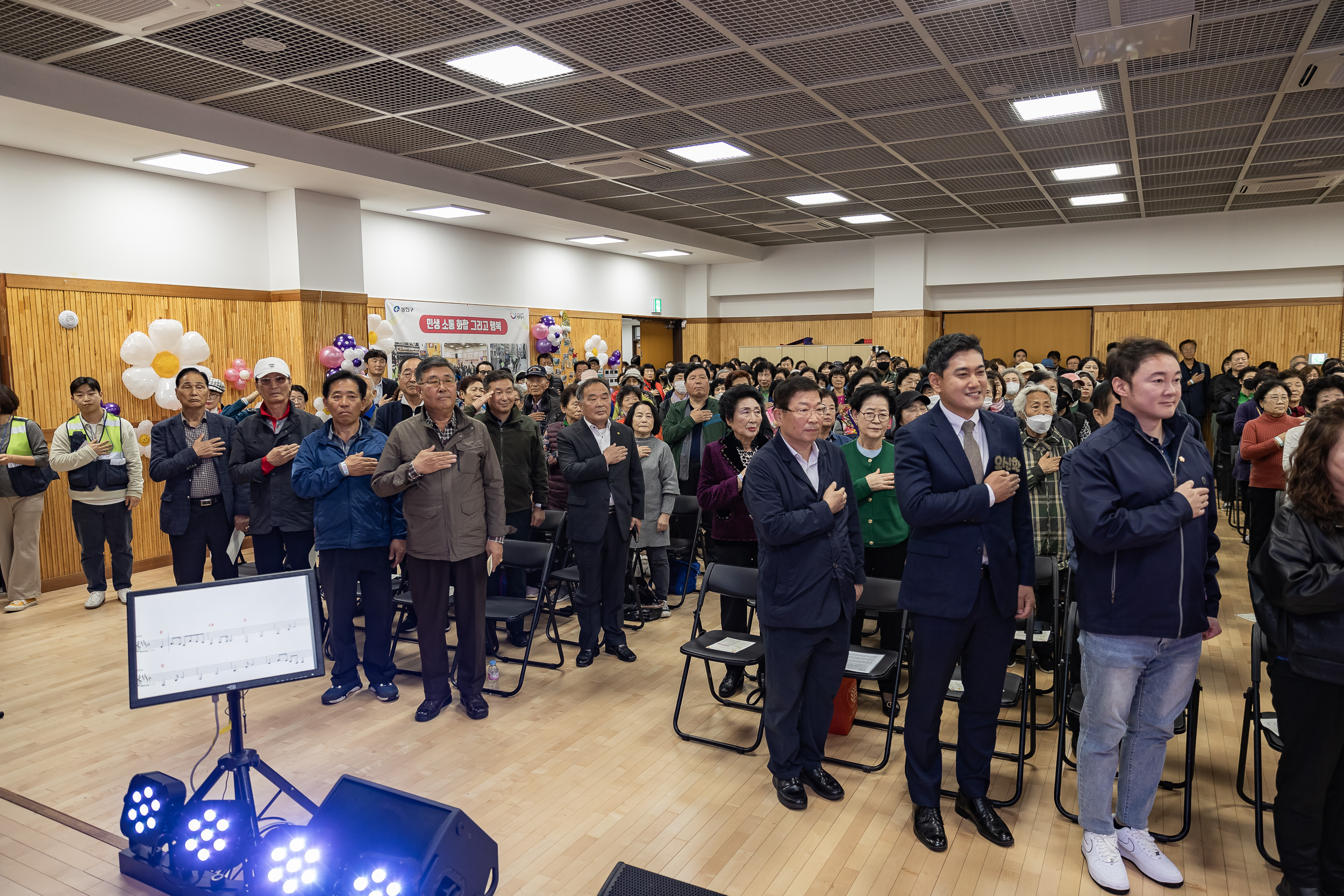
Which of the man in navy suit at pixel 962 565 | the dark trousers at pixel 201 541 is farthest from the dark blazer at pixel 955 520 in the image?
the dark trousers at pixel 201 541

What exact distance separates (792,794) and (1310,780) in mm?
1745

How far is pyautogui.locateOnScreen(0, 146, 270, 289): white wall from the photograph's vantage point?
645 centimetres

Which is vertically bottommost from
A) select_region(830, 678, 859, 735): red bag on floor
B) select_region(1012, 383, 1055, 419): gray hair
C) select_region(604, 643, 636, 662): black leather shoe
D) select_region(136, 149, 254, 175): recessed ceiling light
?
select_region(604, 643, 636, 662): black leather shoe

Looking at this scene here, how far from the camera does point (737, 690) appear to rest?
458 centimetres

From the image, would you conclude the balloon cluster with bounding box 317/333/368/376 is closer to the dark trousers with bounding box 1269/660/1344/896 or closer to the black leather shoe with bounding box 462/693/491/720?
the black leather shoe with bounding box 462/693/491/720

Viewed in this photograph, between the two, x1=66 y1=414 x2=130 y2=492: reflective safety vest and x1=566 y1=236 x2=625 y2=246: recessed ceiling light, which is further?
x1=566 y1=236 x2=625 y2=246: recessed ceiling light

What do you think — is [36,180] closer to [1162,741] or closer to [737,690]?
[737,690]

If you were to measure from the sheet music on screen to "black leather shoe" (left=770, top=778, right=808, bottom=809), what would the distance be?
6.20 feet

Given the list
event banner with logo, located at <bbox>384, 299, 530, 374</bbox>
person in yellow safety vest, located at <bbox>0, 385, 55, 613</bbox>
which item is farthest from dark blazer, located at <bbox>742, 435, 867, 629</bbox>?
event banner with logo, located at <bbox>384, 299, 530, 374</bbox>

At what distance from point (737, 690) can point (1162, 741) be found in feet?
7.22

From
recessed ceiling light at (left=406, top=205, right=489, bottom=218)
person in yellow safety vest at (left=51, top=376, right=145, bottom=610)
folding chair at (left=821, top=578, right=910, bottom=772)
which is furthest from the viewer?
recessed ceiling light at (left=406, top=205, right=489, bottom=218)

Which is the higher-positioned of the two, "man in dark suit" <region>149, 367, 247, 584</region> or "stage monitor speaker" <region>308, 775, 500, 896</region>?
"man in dark suit" <region>149, 367, 247, 584</region>

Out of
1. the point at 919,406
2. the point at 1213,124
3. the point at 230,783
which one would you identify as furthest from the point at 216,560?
the point at 1213,124

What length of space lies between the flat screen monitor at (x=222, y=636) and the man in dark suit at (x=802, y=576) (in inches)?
66.5
